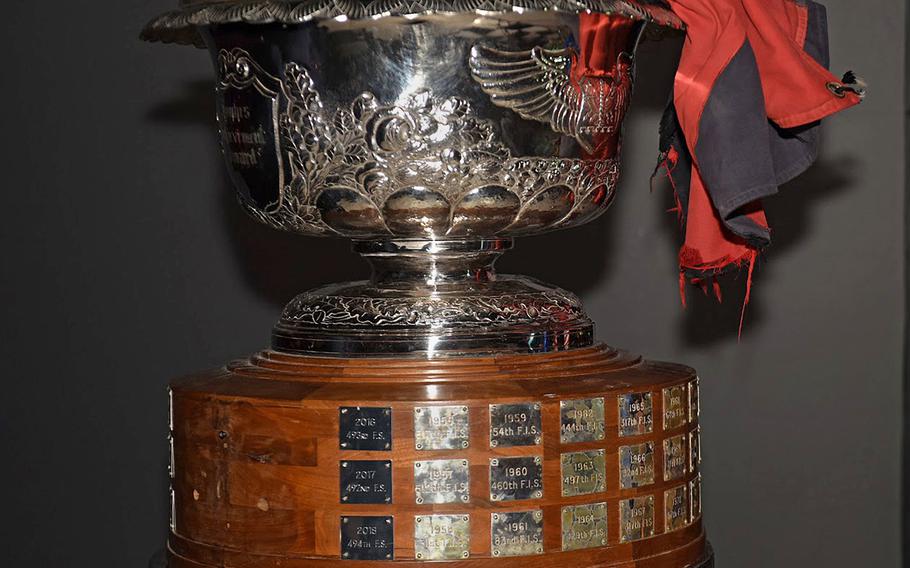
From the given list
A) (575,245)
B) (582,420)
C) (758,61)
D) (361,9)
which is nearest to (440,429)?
(582,420)

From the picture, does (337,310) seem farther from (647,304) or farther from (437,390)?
(647,304)

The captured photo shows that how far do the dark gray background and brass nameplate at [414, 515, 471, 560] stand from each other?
48.2 inches

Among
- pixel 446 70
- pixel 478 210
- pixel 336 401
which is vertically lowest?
pixel 336 401

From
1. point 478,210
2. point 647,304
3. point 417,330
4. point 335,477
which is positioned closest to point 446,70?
point 478,210

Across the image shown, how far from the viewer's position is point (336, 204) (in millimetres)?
1562

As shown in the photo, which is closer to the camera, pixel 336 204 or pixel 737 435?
pixel 336 204

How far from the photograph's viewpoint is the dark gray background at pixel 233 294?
8.72ft

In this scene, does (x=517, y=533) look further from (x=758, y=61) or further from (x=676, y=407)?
(x=758, y=61)

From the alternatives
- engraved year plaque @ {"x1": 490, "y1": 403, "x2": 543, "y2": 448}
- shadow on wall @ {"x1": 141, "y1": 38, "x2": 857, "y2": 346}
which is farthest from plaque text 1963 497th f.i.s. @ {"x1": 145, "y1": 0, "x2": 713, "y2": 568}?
shadow on wall @ {"x1": 141, "y1": 38, "x2": 857, "y2": 346}

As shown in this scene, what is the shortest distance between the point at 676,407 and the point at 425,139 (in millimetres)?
394

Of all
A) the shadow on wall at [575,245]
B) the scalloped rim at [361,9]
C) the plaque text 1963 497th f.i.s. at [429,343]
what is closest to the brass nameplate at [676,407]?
the plaque text 1963 497th f.i.s. at [429,343]

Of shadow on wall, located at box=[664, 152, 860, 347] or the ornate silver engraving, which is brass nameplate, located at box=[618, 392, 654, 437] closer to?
the ornate silver engraving

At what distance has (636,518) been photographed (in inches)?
61.7

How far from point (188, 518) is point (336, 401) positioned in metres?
0.23
